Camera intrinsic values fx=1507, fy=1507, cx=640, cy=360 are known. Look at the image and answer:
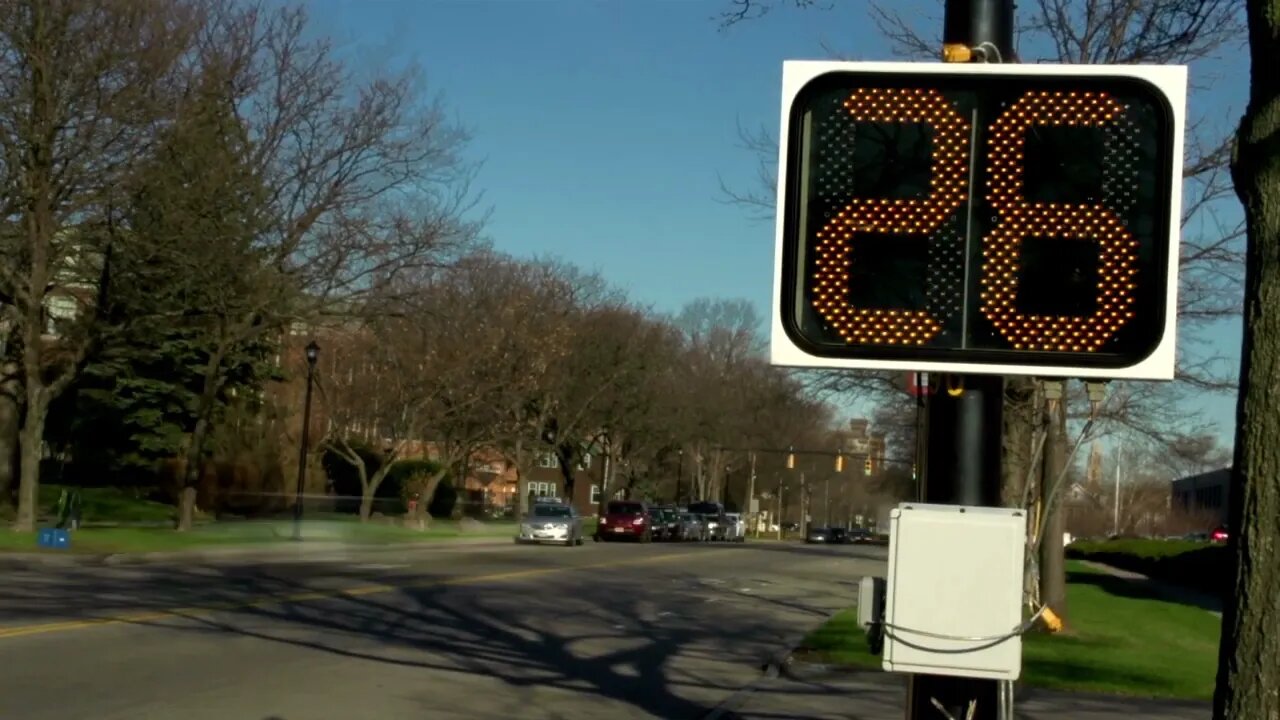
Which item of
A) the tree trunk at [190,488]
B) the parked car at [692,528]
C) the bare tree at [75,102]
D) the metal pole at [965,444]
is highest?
the bare tree at [75,102]

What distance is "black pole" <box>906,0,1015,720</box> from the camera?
13.1 feet

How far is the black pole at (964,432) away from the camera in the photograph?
398 cm

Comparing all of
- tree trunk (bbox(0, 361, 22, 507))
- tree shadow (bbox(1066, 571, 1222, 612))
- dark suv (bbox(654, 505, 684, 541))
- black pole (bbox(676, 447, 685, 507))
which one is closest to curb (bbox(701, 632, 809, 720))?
tree shadow (bbox(1066, 571, 1222, 612))

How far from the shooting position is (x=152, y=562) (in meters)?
29.6

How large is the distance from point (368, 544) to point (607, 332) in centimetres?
2975

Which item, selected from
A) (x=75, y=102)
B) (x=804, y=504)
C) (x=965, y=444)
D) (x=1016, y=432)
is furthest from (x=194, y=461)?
(x=804, y=504)

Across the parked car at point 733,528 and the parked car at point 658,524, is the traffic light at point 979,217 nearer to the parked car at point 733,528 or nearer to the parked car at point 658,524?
the parked car at point 658,524

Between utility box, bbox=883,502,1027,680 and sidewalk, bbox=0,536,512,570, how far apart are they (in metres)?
24.3

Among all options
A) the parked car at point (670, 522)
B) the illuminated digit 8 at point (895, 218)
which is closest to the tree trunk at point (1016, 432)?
the illuminated digit 8 at point (895, 218)

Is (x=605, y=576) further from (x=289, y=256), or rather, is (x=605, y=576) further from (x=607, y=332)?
(x=607, y=332)

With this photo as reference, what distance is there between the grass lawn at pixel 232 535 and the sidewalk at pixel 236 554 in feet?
1.82

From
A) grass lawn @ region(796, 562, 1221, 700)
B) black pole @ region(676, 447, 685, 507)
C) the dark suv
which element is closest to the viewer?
grass lawn @ region(796, 562, 1221, 700)

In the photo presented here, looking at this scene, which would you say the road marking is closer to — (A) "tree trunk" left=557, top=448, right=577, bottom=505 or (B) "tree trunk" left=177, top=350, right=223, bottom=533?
(B) "tree trunk" left=177, top=350, right=223, bottom=533

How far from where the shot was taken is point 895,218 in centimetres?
367
